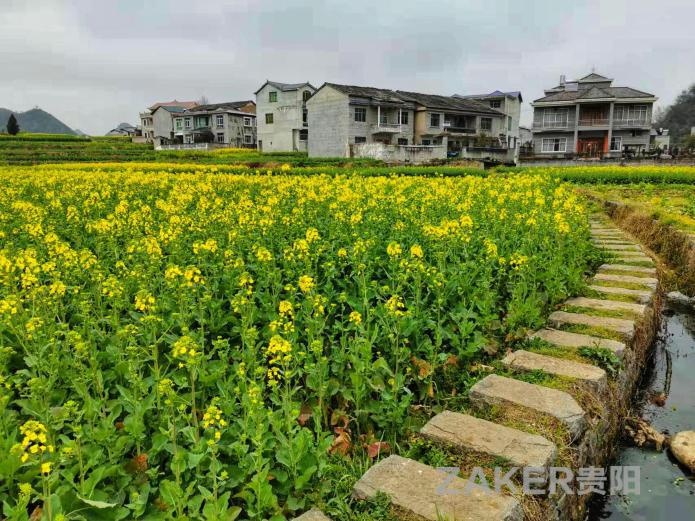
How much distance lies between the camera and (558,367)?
4.40m

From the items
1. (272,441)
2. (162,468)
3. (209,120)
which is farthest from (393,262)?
(209,120)

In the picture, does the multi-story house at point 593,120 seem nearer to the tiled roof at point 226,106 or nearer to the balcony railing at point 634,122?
the balcony railing at point 634,122

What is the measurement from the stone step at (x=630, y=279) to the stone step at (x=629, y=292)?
1.08 feet

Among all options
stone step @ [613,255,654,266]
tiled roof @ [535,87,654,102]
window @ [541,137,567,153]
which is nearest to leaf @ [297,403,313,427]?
stone step @ [613,255,654,266]

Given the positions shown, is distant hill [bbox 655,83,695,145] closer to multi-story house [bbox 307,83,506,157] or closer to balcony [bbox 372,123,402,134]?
multi-story house [bbox 307,83,506,157]

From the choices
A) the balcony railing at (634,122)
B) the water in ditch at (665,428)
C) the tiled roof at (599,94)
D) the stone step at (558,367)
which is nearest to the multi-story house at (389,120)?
the tiled roof at (599,94)

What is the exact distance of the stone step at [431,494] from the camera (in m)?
2.77

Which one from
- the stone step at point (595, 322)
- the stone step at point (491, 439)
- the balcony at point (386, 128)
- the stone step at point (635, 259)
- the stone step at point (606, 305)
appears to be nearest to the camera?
the stone step at point (491, 439)

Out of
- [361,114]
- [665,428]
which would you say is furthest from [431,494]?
[361,114]

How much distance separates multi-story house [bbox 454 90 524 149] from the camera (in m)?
65.9

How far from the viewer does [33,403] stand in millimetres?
3176

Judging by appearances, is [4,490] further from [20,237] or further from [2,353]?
[20,237]

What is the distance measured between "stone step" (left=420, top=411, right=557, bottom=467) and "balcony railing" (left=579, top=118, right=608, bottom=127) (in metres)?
61.7

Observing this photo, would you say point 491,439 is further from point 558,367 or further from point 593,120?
point 593,120
